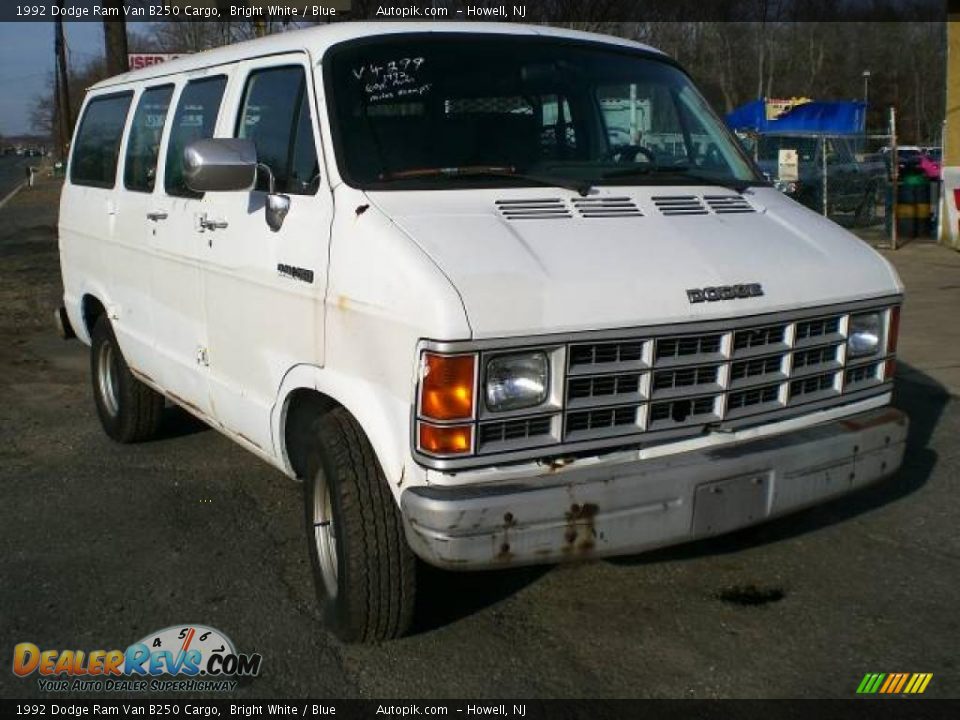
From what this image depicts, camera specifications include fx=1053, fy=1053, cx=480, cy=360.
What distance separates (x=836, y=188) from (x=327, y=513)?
1825 cm

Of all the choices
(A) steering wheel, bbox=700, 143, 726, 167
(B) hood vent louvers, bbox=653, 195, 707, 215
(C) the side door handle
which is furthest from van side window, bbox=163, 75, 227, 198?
(A) steering wheel, bbox=700, 143, 726, 167

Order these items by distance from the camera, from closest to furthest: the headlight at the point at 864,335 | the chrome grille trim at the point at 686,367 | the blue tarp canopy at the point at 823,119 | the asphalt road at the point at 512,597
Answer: the chrome grille trim at the point at 686,367 → the asphalt road at the point at 512,597 → the headlight at the point at 864,335 → the blue tarp canopy at the point at 823,119

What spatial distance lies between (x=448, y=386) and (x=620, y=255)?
0.82 m

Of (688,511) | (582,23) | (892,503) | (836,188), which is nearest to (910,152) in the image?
(836,188)

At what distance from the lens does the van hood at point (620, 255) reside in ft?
10.8

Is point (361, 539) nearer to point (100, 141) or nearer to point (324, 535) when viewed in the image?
point (324, 535)

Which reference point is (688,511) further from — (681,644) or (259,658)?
(259,658)

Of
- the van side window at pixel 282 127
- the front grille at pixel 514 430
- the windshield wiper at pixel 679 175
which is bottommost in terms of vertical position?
the front grille at pixel 514 430

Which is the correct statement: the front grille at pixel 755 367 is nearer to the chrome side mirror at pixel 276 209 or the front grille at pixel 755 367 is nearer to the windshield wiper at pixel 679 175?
the windshield wiper at pixel 679 175

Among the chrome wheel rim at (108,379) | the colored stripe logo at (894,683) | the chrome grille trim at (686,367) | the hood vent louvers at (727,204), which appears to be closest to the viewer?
the chrome grille trim at (686,367)

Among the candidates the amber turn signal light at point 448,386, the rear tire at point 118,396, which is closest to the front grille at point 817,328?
the amber turn signal light at point 448,386

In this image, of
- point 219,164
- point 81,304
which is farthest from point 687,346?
point 81,304

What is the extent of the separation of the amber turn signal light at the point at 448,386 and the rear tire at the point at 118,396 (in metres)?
3.41

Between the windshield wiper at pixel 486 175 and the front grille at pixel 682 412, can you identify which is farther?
the windshield wiper at pixel 486 175
